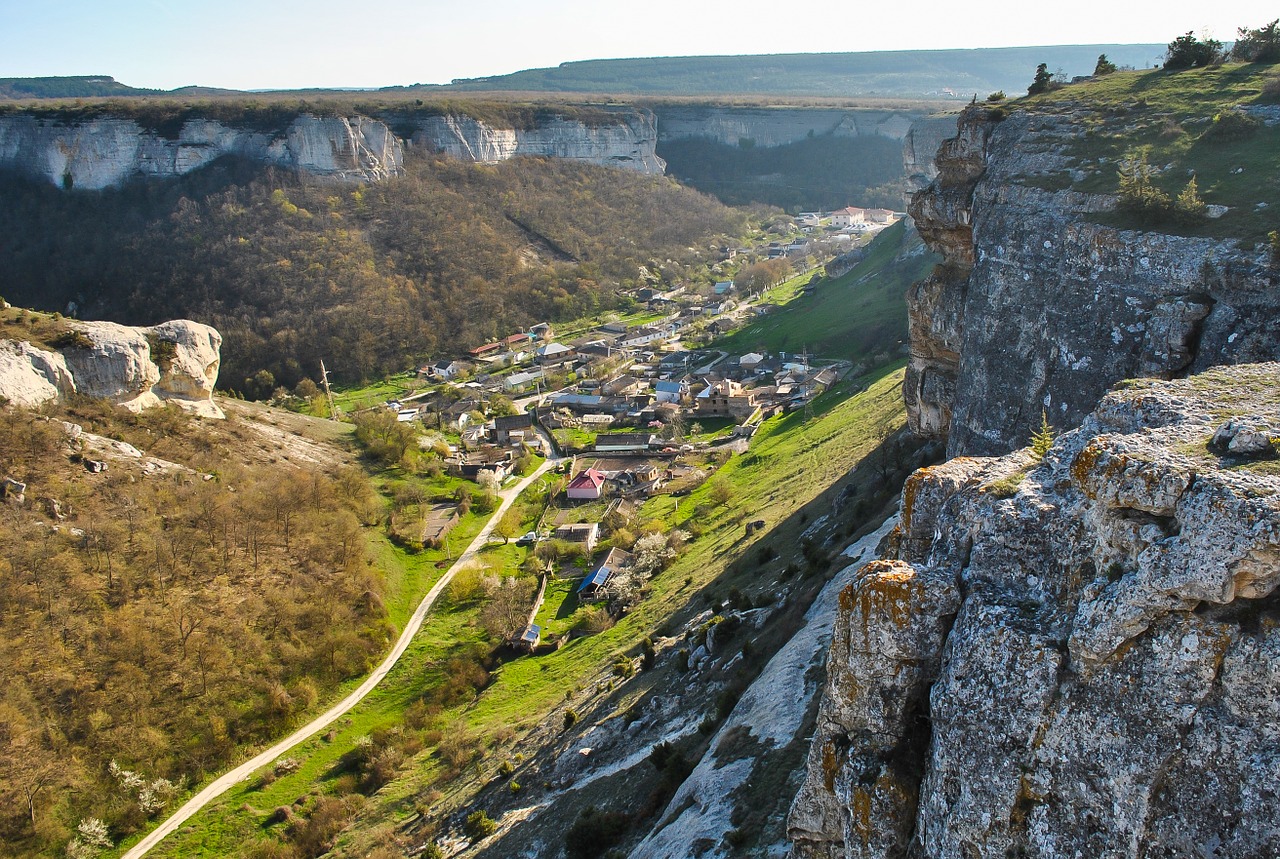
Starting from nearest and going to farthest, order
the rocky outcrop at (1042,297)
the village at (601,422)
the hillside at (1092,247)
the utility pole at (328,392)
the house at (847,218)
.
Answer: the rocky outcrop at (1042,297)
the hillside at (1092,247)
the village at (601,422)
the utility pole at (328,392)
the house at (847,218)

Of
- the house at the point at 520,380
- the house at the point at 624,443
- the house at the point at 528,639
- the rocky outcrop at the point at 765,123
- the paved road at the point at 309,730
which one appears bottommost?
the paved road at the point at 309,730

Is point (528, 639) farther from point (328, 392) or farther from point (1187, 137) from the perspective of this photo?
point (328, 392)

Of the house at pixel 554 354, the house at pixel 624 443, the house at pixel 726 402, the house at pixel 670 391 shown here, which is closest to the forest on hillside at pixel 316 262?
the house at pixel 554 354

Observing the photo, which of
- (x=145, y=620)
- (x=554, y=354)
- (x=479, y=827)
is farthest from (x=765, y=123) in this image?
(x=479, y=827)

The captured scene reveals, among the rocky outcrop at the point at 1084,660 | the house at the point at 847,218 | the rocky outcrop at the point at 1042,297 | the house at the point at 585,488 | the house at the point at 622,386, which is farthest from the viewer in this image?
the house at the point at 847,218

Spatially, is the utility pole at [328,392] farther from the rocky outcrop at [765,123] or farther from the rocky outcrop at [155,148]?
the rocky outcrop at [765,123]

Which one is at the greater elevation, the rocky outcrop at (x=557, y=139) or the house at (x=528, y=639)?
the rocky outcrop at (x=557, y=139)

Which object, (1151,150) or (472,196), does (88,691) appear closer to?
(1151,150)
